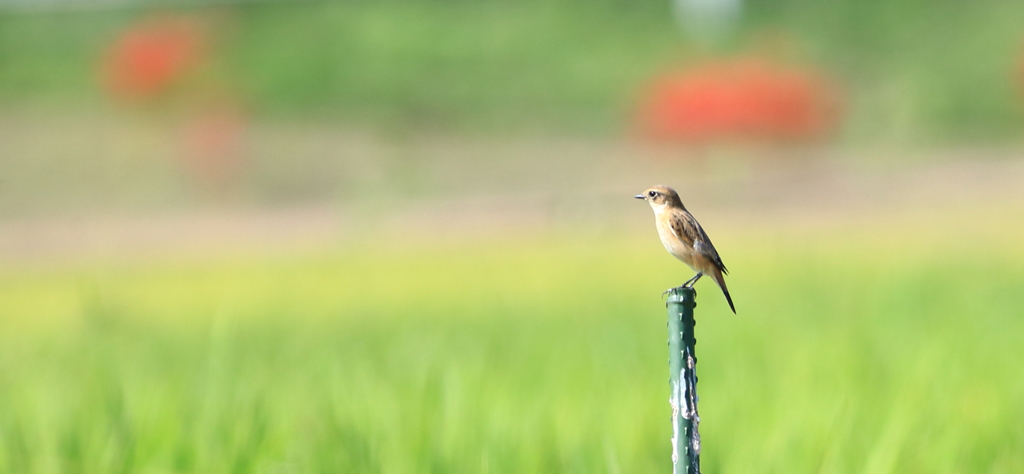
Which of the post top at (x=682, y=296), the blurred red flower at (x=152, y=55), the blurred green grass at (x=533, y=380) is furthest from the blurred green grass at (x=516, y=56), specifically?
the post top at (x=682, y=296)

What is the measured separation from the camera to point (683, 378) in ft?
4.75

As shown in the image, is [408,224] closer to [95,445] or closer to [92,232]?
[92,232]

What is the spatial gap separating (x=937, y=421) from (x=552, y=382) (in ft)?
3.66

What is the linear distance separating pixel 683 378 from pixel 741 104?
61.2 ft

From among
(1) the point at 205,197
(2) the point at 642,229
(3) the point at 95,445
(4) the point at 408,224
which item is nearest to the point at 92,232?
(1) the point at 205,197

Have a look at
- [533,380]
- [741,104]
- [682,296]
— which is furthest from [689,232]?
[741,104]

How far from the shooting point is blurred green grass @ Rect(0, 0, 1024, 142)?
69.3ft

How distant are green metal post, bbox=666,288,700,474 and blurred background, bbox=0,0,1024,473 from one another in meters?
0.64

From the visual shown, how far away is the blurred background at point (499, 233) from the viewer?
8.58 ft

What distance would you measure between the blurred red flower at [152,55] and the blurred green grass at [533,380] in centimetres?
1417

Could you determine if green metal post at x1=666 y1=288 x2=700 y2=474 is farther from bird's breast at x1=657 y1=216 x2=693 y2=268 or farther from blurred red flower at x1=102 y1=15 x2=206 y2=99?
blurred red flower at x1=102 y1=15 x2=206 y2=99

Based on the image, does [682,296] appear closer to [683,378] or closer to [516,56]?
[683,378]

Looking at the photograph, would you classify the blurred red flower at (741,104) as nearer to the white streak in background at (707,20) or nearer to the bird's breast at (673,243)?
the white streak in background at (707,20)

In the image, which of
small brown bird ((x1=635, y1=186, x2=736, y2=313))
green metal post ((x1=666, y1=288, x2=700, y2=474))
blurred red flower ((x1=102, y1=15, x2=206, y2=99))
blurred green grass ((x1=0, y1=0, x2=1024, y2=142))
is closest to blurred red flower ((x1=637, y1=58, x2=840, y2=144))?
blurred green grass ((x1=0, y1=0, x2=1024, y2=142))
